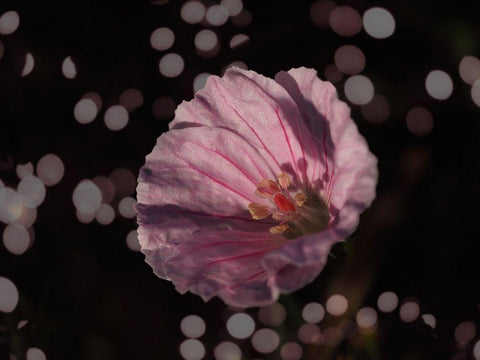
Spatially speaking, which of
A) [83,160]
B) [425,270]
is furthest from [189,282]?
[83,160]

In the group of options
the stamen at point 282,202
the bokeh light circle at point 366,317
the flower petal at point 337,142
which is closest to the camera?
the flower petal at point 337,142

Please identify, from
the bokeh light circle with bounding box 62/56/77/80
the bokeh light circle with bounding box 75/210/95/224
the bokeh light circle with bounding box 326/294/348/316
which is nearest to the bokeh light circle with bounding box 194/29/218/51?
the bokeh light circle with bounding box 62/56/77/80

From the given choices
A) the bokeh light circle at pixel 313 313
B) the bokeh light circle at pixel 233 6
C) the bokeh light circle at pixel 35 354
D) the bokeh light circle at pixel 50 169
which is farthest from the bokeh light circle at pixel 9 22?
the bokeh light circle at pixel 313 313

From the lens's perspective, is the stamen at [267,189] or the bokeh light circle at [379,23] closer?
the stamen at [267,189]

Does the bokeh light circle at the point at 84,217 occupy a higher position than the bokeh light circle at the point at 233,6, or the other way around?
the bokeh light circle at the point at 233,6

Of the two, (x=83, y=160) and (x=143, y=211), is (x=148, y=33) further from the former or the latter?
(x=143, y=211)

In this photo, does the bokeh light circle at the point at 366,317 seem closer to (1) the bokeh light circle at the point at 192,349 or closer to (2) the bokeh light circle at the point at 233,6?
(1) the bokeh light circle at the point at 192,349

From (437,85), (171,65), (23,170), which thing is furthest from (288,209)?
(23,170)
